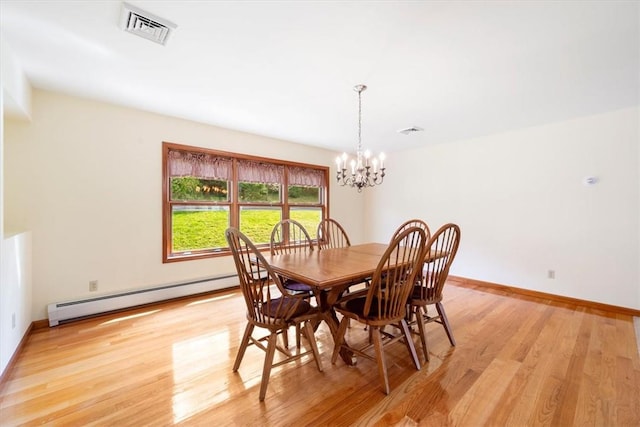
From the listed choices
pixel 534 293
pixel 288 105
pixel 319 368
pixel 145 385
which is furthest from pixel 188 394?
pixel 534 293

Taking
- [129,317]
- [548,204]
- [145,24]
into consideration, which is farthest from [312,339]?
[548,204]

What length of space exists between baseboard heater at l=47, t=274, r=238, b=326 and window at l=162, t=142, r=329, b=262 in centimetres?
36

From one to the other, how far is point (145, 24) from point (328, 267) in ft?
6.60

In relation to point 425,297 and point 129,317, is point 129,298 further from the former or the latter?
point 425,297

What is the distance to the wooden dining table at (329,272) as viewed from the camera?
1.72 metres

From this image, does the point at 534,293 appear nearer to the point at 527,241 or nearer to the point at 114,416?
the point at 527,241

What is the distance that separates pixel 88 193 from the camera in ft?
9.44

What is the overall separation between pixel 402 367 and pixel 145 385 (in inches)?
70.4

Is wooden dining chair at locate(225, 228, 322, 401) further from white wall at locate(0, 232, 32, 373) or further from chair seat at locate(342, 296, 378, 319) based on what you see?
white wall at locate(0, 232, 32, 373)

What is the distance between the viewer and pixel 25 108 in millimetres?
2359

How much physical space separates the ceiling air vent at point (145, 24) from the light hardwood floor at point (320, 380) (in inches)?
92.1

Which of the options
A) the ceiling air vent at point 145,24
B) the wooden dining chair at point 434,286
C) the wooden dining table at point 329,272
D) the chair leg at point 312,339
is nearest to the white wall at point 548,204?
the wooden dining chair at point 434,286

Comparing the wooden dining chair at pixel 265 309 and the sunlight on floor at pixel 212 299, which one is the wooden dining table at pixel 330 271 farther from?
the sunlight on floor at pixel 212 299

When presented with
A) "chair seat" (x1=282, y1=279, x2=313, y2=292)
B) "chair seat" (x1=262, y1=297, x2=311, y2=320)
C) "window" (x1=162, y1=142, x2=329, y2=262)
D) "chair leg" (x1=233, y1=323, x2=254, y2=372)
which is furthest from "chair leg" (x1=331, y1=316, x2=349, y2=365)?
"window" (x1=162, y1=142, x2=329, y2=262)
